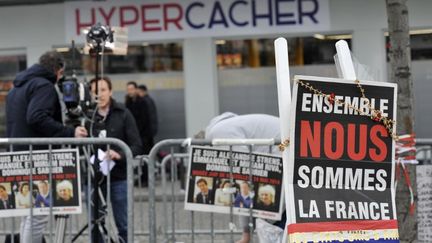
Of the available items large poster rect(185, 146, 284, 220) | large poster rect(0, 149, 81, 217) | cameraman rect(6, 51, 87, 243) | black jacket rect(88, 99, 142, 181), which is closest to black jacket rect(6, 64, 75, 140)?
cameraman rect(6, 51, 87, 243)

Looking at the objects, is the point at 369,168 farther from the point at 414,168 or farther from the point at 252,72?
the point at 252,72

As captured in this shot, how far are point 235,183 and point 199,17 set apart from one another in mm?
9022

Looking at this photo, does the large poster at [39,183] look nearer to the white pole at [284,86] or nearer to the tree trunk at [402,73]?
the white pole at [284,86]

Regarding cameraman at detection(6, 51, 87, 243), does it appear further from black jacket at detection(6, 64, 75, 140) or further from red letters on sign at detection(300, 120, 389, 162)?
red letters on sign at detection(300, 120, 389, 162)

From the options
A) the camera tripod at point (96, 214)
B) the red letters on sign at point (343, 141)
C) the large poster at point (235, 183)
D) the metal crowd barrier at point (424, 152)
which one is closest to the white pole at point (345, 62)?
the red letters on sign at point (343, 141)

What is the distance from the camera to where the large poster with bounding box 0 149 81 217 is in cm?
668

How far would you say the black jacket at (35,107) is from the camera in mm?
7766

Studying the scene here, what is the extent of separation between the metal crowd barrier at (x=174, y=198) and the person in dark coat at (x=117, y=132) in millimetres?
312

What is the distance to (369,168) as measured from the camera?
504 centimetres

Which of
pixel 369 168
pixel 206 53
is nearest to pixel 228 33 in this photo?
pixel 206 53

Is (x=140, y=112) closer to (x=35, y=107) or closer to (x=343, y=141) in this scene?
(x=35, y=107)

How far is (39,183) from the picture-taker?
22.0 ft

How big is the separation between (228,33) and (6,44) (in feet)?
13.3

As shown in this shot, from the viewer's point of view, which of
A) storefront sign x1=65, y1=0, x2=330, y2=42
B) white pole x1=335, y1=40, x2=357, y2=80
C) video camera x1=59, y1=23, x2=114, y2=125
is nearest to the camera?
white pole x1=335, y1=40, x2=357, y2=80
